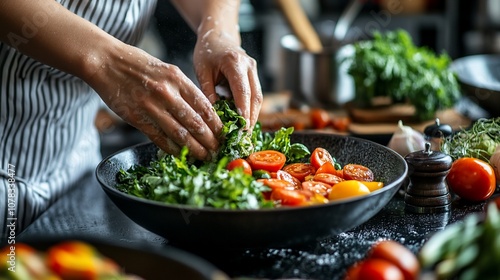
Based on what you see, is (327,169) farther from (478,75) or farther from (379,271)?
(478,75)

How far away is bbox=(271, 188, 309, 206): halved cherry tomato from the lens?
4.25ft

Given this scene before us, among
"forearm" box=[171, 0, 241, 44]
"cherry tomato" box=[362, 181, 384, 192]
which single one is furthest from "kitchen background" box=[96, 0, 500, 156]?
"cherry tomato" box=[362, 181, 384, 192]

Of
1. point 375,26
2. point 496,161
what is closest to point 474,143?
point 496,161

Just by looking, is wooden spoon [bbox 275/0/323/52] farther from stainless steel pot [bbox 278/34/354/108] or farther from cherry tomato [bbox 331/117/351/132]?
cherry tomato [bbox 331/117/351/132]

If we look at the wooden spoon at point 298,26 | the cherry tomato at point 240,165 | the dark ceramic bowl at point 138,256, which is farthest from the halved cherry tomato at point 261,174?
the wooden spoon at point 298,26

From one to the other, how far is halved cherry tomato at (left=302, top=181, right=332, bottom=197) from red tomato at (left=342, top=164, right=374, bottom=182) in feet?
0.29

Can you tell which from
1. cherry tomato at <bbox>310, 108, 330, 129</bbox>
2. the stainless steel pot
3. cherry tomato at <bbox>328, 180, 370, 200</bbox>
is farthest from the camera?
the stainless steel pot

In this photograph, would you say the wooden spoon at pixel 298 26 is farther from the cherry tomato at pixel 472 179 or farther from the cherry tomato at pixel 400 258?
the cherry tomato at pixel 400 258

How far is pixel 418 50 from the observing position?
9.46 feet

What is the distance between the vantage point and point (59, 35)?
1462mm

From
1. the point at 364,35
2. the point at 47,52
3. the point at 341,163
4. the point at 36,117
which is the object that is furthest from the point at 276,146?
the point at 364,35

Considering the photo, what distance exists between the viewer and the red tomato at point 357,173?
1.51 m

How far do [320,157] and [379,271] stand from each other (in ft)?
1.88

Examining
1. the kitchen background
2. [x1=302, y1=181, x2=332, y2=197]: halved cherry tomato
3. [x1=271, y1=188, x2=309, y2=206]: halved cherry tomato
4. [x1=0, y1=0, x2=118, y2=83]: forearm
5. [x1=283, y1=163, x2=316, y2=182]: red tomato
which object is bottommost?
the kitchen background
